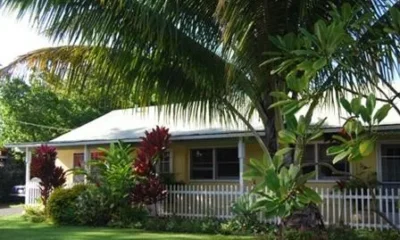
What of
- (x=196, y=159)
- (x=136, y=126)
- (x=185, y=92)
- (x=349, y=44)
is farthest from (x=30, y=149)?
(x=349, y=44)

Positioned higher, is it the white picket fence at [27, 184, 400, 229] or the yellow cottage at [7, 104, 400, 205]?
the yellow cottage at [7, 104, 400, 205]

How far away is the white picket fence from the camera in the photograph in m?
13.9

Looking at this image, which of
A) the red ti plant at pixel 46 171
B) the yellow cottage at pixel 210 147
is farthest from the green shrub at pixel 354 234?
the red ti plant at pixel 46 171

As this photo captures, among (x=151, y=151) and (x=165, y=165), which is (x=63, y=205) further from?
(x=165, y=165)

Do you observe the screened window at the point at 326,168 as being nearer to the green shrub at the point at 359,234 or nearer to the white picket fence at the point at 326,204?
the white picket fence at the point at 326,204

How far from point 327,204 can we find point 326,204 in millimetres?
118

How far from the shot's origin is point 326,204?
14.5 meters

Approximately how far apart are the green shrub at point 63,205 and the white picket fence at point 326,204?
2533 millimetres

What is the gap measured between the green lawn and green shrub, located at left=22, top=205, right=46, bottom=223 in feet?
4.41

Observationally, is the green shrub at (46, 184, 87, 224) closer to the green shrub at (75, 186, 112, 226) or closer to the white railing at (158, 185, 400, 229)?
the green shrub at (75, 186, 112, 226)

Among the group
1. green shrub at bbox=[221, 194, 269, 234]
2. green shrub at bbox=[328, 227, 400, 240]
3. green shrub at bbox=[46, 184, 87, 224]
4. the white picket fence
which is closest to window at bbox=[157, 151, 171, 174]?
the white picket fence

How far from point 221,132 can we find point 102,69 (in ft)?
24.5

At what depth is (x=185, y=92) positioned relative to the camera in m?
11.2

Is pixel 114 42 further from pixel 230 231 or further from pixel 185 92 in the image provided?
pixel 230 231
